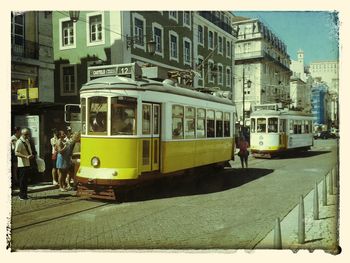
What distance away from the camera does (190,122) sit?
36.0ft

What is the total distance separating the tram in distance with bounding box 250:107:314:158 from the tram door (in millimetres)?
11750

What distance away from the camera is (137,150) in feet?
29.3

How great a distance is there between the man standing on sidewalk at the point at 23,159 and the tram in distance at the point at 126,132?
1162 mm

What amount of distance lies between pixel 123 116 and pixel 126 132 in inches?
14.1

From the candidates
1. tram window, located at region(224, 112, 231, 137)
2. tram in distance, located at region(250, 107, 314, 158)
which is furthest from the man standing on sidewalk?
tram in distance, located at region(250, 107, 314, 158)

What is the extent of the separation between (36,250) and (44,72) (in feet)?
20.4

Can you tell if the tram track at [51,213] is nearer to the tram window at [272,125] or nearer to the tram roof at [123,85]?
the tram roof at [123,85]

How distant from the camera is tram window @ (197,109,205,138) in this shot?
37.4 feet

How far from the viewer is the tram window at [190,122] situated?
1073 cm

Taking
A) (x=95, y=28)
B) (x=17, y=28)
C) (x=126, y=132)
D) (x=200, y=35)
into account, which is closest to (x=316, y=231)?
(x=126, y=132)

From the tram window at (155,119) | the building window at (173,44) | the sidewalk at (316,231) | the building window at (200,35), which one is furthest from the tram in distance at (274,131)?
the sidewalk at (316,231)

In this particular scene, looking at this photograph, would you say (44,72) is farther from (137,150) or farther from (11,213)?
(11,213)

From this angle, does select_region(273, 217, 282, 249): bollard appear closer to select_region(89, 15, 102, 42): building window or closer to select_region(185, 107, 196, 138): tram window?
select_region(185, 107, 196, 138): tram window

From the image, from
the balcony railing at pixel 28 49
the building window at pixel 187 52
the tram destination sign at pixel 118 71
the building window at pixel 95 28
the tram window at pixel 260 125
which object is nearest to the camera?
the building window at pixel 95 28
